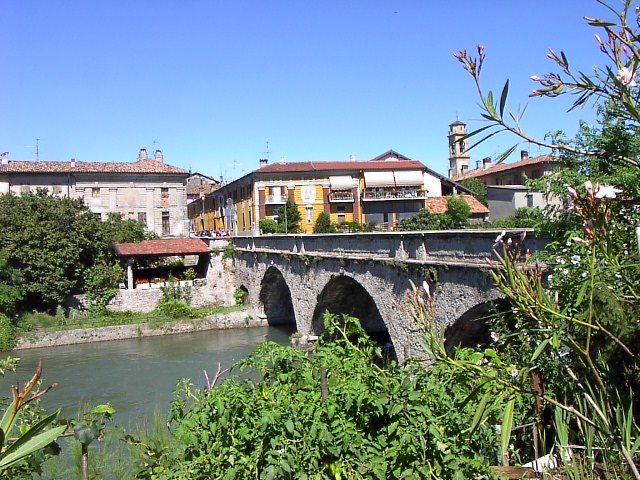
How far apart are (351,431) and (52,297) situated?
2505 cm

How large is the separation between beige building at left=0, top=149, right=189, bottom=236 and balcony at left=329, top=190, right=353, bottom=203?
1014 centimetres

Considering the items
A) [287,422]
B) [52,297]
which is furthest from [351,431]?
[52,297]

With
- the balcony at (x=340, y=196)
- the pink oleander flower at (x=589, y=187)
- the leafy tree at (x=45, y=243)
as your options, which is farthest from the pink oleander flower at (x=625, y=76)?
the balcony at (x=340, y=196)

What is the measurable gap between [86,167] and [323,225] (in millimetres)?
15775

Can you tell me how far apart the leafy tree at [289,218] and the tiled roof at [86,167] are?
274 inches

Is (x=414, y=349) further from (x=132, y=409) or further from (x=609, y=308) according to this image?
(x=609, y=308)

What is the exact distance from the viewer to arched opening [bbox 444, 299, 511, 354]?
456 inches

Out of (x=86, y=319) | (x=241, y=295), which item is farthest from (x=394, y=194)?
(x=86, y=319)

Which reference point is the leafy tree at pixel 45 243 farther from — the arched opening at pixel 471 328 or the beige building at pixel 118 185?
the arched opening at pixel 471 328

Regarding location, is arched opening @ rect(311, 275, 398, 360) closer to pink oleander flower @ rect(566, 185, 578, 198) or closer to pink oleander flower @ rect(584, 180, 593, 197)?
pink oleander flower @ rect(566, 185, 578, 198)

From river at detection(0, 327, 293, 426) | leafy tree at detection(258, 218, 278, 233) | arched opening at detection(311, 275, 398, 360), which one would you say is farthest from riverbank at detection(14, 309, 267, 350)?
leafy tree at detection(258, 218, 278, 233)

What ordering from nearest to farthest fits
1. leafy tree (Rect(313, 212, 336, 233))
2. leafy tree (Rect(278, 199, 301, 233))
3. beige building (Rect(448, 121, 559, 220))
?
beige building (Rect(448, 121, 559, 220)) < leafy tree (Rect(313, 212, 336, 233)) < leafy tree (Rect(278, 199, 301, 233))

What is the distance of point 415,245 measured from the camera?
44.2 feet

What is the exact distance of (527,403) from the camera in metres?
5.56
